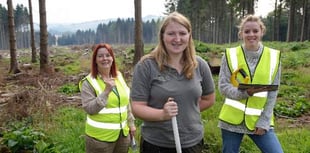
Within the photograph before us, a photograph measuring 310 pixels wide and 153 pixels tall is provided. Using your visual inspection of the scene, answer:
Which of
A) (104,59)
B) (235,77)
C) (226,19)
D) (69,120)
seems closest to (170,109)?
(235,77)

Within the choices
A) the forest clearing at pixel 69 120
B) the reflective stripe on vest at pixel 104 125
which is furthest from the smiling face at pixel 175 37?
the forest clearing at pixel 69 120

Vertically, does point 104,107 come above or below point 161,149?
above

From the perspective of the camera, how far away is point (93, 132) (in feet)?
13.5

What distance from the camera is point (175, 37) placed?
108 inches

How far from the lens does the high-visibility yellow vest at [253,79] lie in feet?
12.4

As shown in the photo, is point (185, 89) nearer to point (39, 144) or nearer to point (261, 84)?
point (261, 84)

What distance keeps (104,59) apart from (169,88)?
64.5 inches

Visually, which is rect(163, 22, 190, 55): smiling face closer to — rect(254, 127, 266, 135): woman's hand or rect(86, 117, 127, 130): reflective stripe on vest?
rect(254, 127, 266, 135): woman's hand

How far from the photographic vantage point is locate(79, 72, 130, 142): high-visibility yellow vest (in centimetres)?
409

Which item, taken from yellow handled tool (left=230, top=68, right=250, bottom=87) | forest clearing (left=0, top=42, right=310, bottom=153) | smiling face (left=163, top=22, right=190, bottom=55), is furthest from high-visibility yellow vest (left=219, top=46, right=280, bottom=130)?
forest clearing (left=0, top=42, right=310, bottom=153)

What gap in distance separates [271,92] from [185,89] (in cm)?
148

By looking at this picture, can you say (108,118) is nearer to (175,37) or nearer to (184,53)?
(184,53)

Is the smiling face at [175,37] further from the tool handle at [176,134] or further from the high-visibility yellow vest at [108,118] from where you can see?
the high-visibility yellow vest at [108,118]

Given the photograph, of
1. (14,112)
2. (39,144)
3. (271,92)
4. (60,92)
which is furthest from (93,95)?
(60,92)
